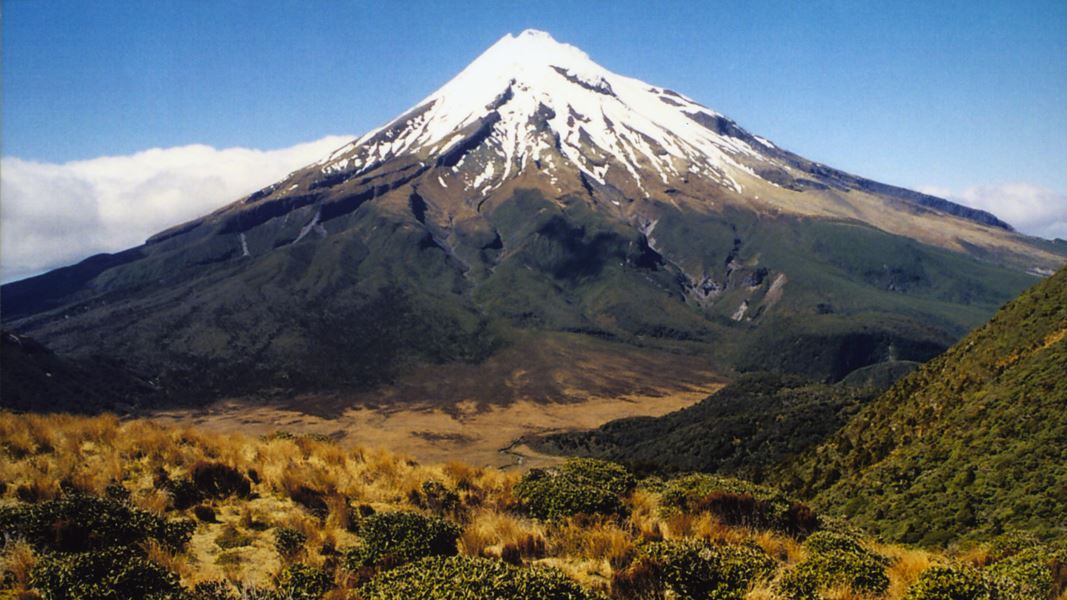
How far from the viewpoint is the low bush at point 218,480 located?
12.9 metres

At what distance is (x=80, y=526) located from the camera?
937cm

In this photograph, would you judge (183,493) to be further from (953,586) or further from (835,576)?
(953,586)

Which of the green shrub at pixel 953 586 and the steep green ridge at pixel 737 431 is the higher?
the green shrub at pixel 953 586

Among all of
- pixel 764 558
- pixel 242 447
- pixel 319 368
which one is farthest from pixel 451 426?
pixel 764 558

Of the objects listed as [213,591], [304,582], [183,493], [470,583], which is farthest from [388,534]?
[183,493]

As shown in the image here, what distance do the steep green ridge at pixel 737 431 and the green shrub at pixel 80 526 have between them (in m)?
29.6

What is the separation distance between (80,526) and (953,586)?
12873 mm

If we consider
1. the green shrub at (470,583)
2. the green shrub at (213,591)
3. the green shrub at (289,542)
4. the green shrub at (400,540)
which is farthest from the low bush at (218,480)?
the green shrub at (470,583)

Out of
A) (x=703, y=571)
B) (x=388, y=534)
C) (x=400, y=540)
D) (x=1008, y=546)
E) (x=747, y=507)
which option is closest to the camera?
(x=703, y=571)

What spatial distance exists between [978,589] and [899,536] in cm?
1582

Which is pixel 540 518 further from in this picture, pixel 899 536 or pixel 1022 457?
pixel 1022 457

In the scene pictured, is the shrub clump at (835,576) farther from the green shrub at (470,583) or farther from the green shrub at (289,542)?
the green shrub at (289,542)

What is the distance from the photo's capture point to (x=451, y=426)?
112m

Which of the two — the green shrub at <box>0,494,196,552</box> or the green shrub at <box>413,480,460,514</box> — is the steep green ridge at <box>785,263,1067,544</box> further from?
the green shrub at <box>0,494,196,552</box>
